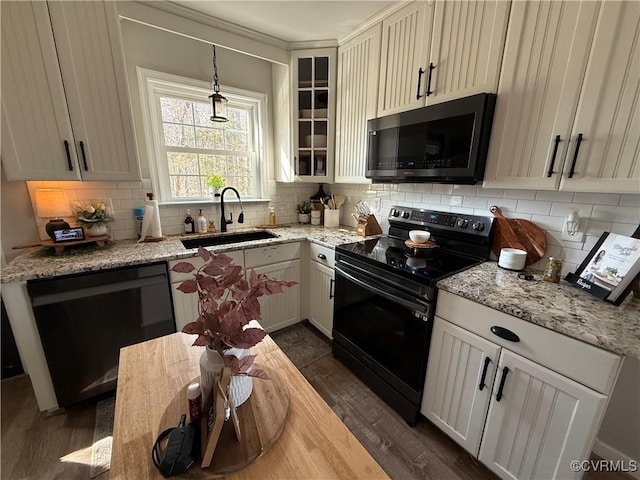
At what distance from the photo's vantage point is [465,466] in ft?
4.37

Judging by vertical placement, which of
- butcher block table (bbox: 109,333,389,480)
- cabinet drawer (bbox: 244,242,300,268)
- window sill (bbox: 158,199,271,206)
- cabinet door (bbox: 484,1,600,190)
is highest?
cabinet door (bbox: 484,1,600,190)

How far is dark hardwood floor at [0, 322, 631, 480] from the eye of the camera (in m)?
1.29

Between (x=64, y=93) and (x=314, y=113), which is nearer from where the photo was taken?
(x=64, y=93)

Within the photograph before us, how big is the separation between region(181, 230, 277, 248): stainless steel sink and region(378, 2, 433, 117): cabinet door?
1.42 meters

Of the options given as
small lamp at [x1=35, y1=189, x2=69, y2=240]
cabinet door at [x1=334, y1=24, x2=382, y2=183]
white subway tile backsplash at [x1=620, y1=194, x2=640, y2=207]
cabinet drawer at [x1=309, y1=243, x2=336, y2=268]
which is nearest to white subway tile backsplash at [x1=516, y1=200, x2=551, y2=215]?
white subway tile backsplash at [x1=620, y1=194, x2=640, y2=207]

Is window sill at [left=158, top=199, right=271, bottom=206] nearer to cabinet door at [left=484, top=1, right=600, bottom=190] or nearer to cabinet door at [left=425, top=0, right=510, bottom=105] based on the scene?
cabinet door at [left=425, top=0, right=510, bottom=105]

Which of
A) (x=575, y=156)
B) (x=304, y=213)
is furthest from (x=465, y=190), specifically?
(x=304, y=213)

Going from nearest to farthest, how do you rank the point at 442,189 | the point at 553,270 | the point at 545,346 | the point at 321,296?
the point at 545,346, the point at 553,270, the point at 442,189, the point at 321,296

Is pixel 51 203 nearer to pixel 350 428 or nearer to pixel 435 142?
pixel 350 428

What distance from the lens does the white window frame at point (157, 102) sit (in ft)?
6.60

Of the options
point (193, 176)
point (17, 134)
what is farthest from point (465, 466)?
point (17, 134)

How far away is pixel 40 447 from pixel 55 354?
46 cm

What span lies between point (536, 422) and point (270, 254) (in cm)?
177

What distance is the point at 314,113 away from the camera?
239cm
